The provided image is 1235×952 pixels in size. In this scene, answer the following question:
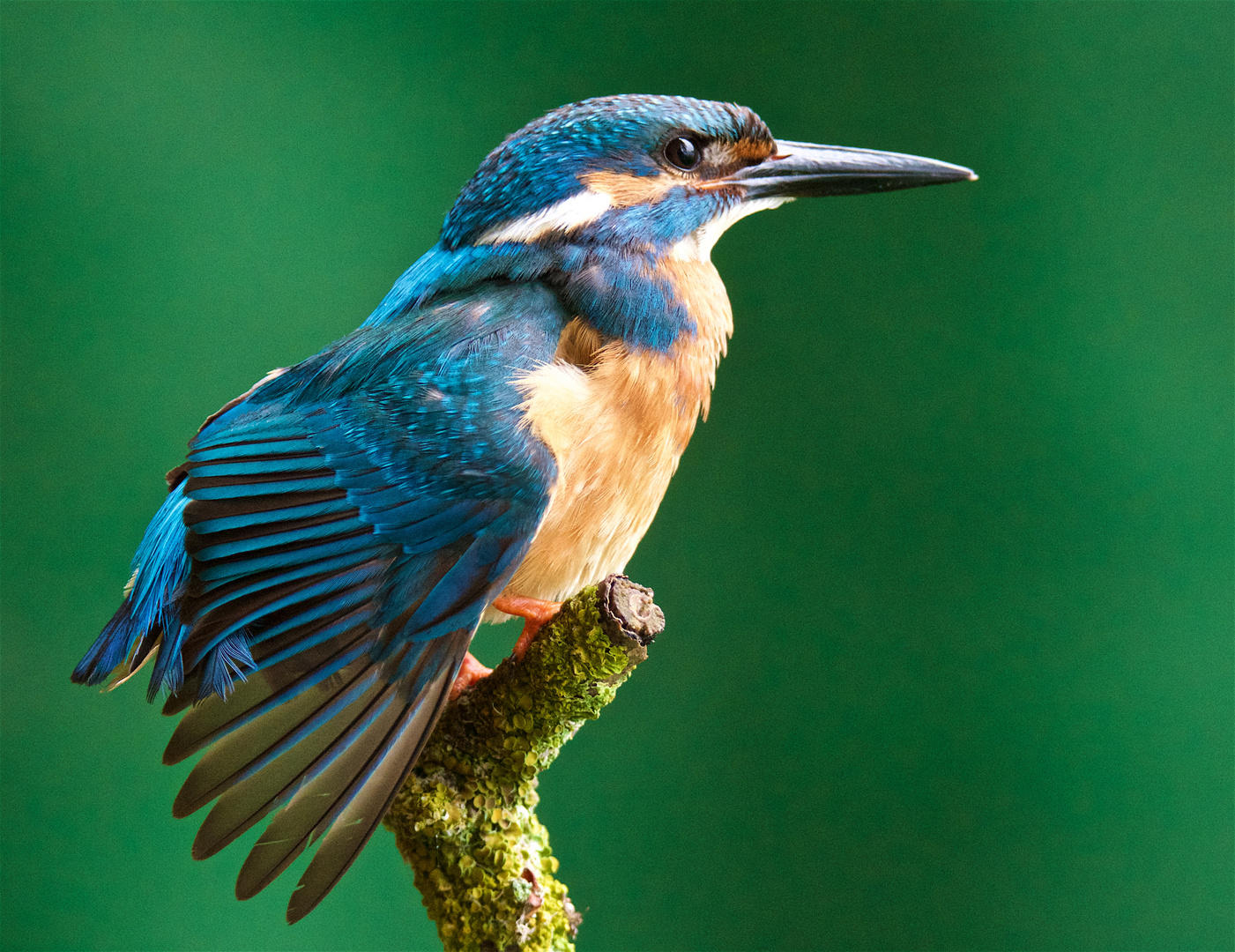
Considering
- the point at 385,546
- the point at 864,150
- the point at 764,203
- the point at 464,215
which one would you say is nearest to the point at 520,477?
the point at 385,546

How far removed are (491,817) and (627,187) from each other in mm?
736

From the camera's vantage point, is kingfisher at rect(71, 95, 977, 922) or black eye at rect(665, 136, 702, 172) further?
black eye at rect(665, 136, 702, 172)

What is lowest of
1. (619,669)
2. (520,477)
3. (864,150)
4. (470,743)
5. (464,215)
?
(470,743)

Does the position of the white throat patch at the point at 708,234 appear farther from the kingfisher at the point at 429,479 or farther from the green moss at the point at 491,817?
the green moss at the point at 491,817

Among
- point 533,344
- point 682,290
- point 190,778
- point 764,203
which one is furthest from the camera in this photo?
point 764,203

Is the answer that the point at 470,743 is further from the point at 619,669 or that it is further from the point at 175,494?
the point at 175,494

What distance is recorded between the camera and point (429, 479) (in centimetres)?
113

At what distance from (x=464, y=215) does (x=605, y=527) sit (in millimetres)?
414

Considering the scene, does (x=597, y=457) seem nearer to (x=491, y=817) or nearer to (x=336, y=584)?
(x=336, y=584)

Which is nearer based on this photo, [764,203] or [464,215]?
[464,215]

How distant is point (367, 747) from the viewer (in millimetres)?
1084

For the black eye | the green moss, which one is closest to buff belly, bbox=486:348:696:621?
the green moss

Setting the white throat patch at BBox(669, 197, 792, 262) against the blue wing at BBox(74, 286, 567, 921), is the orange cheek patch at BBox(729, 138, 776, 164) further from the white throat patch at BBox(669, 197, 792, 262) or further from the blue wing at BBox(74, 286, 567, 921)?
the blue wing at BBox(74, 286, 567, 921)

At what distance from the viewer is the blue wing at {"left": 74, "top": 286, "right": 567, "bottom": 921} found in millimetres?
1077
